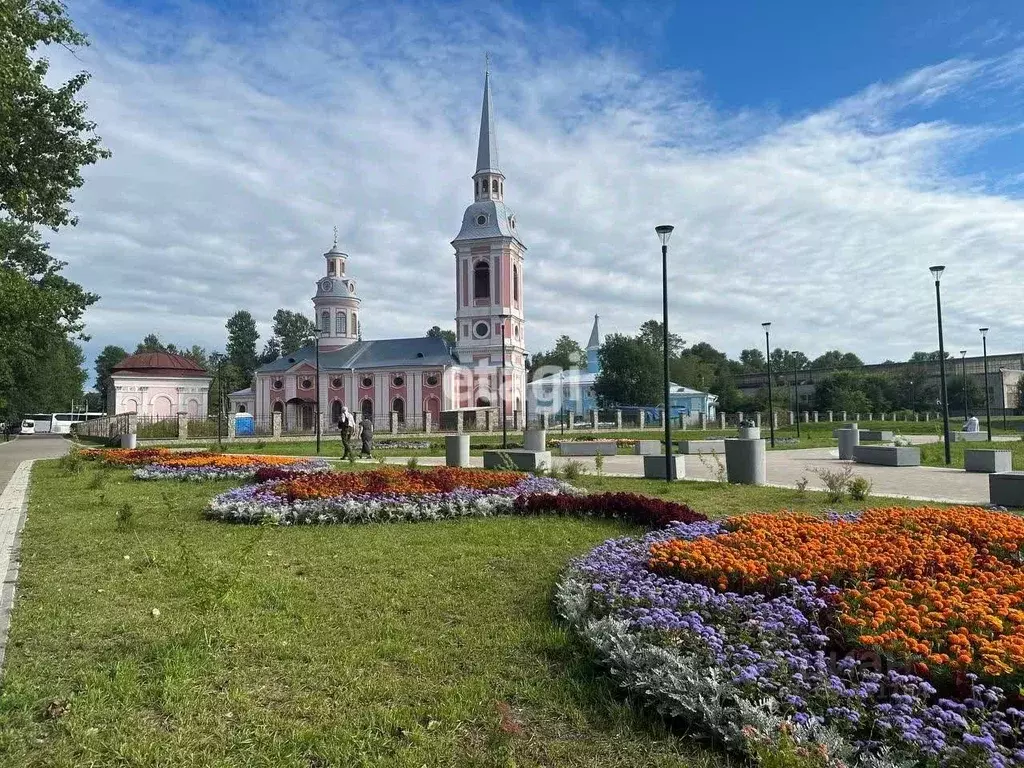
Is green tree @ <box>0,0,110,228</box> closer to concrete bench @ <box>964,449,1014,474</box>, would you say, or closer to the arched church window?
concrete bench @ <box>964,449,1014,474</box>

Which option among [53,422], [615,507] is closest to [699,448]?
[615,507]

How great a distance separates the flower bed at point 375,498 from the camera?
29.9ft

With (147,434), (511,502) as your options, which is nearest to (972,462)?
(511,502)

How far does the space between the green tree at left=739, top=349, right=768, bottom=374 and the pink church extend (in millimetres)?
60355

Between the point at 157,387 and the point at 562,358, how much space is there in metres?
50.1

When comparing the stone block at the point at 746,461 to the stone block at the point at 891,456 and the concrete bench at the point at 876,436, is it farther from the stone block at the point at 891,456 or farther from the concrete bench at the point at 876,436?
the concrete bench at the point at 876,436

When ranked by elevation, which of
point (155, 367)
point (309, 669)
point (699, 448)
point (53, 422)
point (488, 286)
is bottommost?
point (309, 669)

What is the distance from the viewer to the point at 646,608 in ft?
14.5

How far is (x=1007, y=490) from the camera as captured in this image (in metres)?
9.70

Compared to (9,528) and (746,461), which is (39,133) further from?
(746,461)

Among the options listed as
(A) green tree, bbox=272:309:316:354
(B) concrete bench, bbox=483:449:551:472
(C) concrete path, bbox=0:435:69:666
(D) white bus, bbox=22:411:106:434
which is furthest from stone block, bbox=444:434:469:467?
(A) green tree, bbox=272:309:316:354

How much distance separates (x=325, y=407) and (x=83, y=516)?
52638 mm

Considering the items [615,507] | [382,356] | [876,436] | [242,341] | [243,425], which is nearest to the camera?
[615,507]

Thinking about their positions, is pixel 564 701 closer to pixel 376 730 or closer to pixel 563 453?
pixel 376 730
